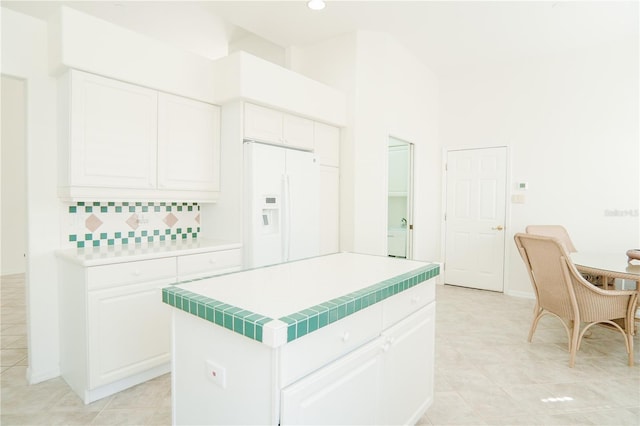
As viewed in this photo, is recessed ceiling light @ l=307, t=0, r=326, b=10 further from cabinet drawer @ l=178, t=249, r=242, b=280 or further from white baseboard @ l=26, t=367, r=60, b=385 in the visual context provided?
white baseboard @ l=26, t=367, r=60, b=385

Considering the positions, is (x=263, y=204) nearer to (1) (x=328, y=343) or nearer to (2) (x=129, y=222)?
(2) (x=129, y=222)

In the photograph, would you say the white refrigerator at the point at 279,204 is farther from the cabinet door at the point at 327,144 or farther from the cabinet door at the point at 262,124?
the cabinet door at the point at 327,144

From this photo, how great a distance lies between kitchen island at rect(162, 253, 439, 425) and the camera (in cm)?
106

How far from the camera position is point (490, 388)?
2.38 meters

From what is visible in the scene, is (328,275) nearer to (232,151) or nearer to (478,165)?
(232,151)

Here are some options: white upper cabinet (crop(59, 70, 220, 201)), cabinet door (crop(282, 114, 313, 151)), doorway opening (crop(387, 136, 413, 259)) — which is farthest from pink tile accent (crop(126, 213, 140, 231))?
doorway opening (crop(387, 136, 413, 259))

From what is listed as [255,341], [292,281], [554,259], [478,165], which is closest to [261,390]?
[255,341]

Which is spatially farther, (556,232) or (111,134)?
(556,232)

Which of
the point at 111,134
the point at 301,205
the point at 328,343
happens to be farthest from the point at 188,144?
the point at 328,343

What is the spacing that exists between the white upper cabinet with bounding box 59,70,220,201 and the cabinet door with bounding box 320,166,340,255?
1.15m

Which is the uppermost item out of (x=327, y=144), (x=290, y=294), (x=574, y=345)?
(x=327, y=144)

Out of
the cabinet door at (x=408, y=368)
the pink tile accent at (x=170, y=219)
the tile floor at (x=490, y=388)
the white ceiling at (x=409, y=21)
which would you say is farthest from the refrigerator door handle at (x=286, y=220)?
the white ceiling at (x=409, y=21)

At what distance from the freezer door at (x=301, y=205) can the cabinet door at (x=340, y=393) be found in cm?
189

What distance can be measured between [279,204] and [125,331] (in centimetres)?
154
